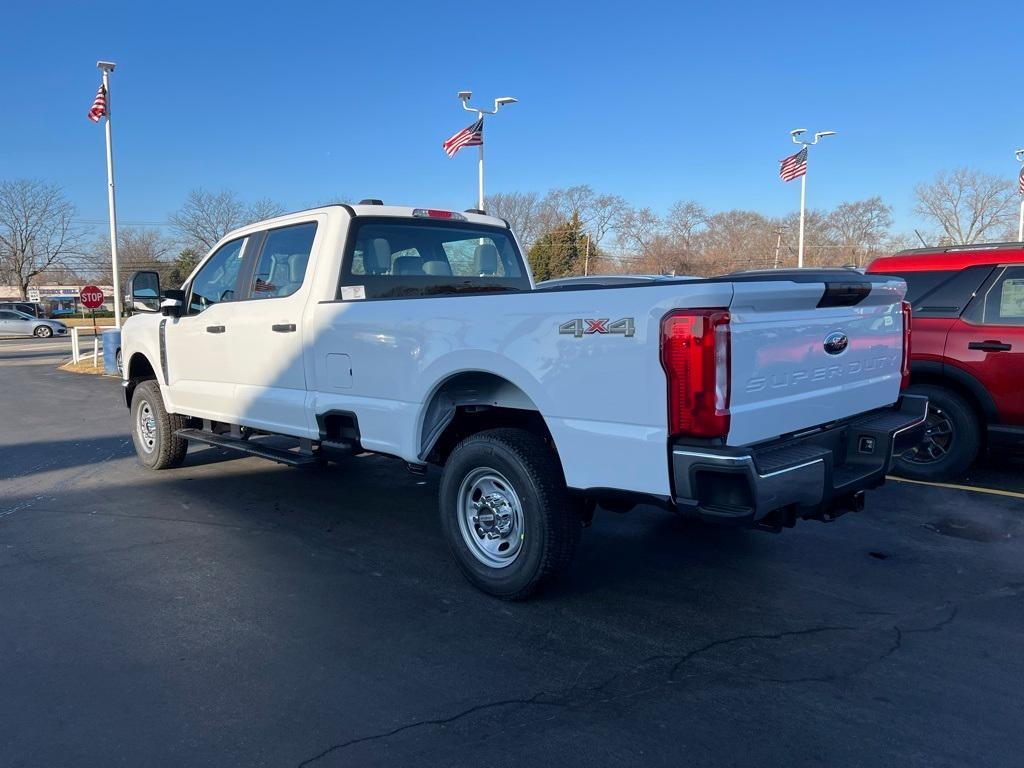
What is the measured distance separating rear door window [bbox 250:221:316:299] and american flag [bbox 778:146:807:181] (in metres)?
24.2

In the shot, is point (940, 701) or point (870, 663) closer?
point (940, 701)

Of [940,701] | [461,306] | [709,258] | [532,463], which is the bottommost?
[940,701]

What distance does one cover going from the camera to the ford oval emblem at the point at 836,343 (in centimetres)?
376

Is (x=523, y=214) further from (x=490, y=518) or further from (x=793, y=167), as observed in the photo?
(x=490, y=518)

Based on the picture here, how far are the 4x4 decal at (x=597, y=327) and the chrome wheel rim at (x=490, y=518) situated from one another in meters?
0.93

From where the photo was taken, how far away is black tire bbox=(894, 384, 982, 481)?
6363 mm

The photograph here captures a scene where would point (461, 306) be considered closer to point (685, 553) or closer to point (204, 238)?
point (685, 553)

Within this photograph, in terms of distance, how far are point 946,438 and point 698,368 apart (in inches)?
180

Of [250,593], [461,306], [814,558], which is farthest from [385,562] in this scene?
[814,558]

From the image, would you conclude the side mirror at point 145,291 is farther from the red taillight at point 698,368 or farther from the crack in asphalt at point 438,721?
the red taillight at point 698,368

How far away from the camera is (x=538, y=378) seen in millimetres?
3721

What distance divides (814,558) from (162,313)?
569 cm

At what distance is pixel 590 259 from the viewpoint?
48.7 metres

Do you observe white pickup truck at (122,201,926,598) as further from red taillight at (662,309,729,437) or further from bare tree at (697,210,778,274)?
bare tree at (697,210,778,274)
